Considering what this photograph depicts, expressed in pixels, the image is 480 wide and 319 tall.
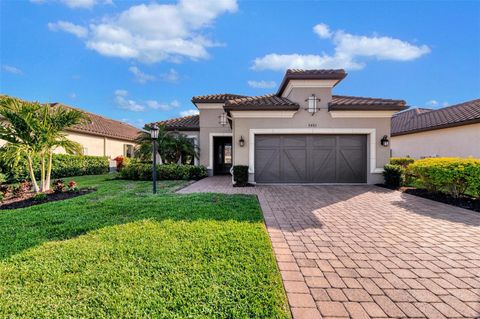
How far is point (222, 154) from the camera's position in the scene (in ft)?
51.9

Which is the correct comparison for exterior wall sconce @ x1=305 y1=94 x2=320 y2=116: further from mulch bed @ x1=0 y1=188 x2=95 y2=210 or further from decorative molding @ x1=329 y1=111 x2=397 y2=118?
mulch bed @ x1=0 y1=188 x2=95 y2=210

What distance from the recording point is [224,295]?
7.32 ft

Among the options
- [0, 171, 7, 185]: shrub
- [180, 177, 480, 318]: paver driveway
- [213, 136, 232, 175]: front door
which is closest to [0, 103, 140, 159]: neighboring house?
[0, 171, 7, 185]: shrub

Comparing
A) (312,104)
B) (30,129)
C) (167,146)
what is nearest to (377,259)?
(312,104)

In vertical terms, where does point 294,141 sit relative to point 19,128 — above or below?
below

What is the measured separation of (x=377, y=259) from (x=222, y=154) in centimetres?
1331

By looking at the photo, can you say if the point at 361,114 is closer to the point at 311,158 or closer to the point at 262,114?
the point at 311,158

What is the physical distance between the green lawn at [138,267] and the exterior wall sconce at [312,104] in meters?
6.91

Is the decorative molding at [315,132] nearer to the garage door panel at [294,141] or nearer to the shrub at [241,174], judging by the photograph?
the garage door panel at [294,141]

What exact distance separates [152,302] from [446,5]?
13.7m

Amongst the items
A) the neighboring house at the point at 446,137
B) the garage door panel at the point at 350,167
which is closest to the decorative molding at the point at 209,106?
the garage door panel at the point at 350,167

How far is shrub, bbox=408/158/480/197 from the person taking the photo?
21.1 feet

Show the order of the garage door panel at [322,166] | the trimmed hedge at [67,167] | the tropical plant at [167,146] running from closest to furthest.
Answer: the garage door panel at [322,166], the trimmed hedge at [67,167], the tropical plant at [167,146]

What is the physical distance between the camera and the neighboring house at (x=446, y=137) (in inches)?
436
